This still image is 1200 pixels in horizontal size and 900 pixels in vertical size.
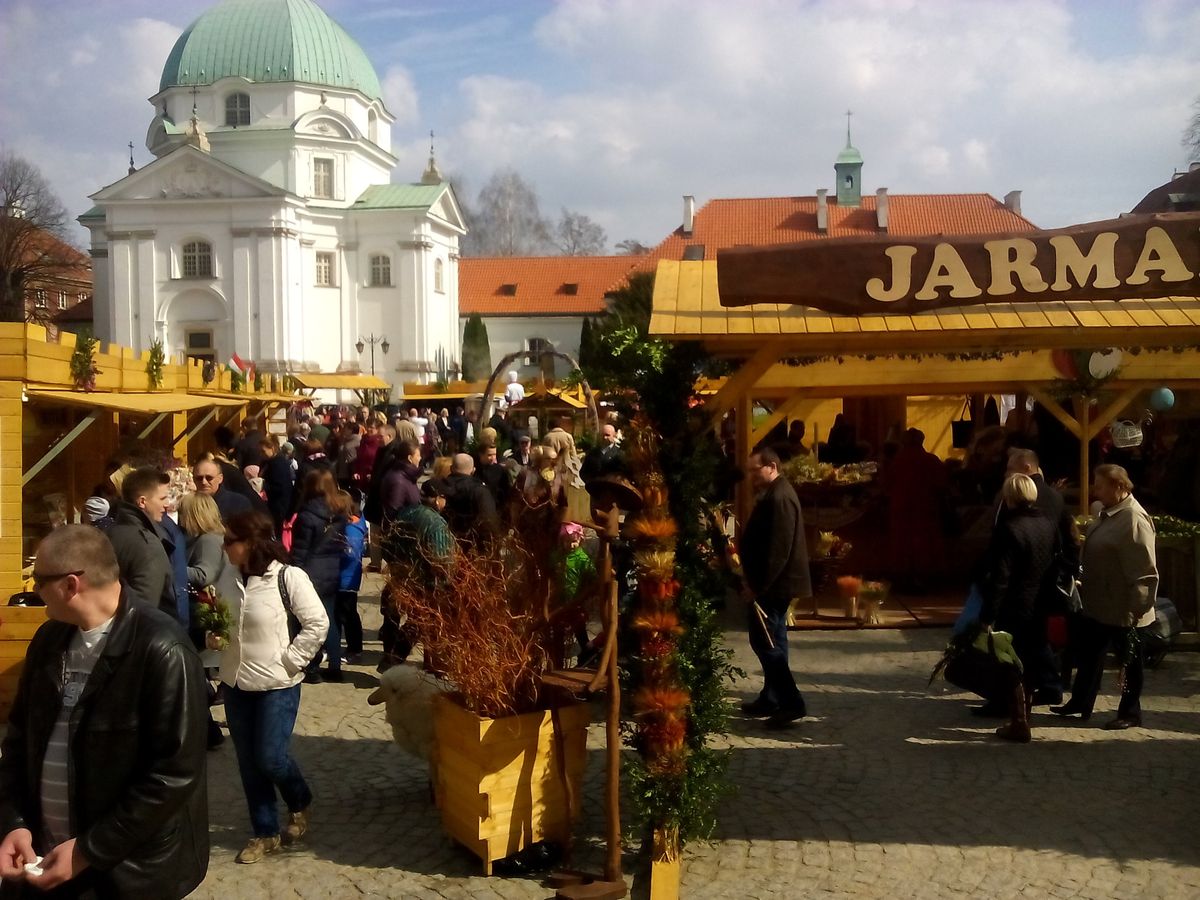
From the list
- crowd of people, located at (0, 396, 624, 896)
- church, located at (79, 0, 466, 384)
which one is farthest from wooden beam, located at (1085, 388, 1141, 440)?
church, located at (79, 0, 466, 384)

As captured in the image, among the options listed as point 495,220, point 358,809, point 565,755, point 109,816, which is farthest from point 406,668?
point 495,220

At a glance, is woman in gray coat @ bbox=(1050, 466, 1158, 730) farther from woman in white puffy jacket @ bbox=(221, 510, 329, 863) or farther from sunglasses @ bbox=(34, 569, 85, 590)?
sunglasses @ bbox=(34, 569, 85, 590)

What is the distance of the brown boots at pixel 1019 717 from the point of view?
6.39m

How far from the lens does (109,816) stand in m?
2.81

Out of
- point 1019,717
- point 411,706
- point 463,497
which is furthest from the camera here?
point 463,497

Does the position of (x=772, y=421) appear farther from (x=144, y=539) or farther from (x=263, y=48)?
(x=263, y=48)

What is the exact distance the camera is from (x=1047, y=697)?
6.89 meters

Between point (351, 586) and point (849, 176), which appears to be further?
point (849, 176)

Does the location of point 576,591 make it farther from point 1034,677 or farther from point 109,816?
point 1034,677

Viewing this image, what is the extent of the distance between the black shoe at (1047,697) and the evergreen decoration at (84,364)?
8234mm

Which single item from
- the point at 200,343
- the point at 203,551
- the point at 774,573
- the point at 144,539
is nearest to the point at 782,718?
the point at 774,573

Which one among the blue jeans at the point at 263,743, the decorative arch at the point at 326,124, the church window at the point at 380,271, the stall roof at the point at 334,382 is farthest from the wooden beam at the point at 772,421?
the decorative arch at the point at 326,124

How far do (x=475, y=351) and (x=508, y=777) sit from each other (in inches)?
2280

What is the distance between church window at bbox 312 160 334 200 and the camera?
177ft
